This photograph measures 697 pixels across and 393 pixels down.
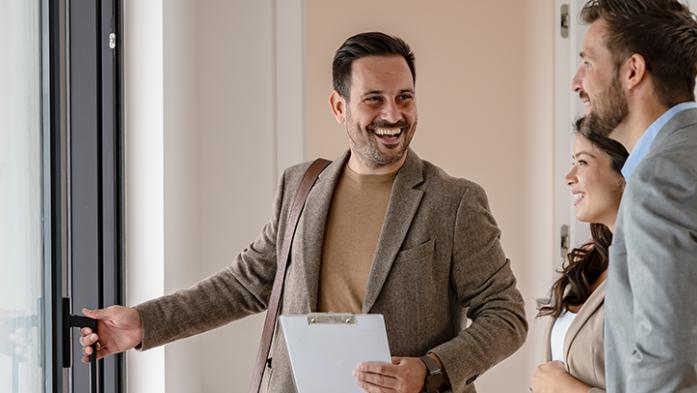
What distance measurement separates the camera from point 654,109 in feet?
5.46

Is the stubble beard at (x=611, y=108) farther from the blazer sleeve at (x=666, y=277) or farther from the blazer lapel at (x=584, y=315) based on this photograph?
the blazer lapel at (x=584, y=315)

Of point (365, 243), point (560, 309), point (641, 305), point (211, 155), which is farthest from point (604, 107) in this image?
point (211, 155)

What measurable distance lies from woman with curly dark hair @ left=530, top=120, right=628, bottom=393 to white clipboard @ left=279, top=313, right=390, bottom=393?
0.34m

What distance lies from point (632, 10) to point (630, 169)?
0.83 feet

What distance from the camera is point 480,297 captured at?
2.33 m

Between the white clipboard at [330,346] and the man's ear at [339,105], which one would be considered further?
the man's ear at [339,105]

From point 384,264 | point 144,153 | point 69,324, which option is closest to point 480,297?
point 384,264

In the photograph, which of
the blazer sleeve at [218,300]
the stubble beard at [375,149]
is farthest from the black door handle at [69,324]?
the stubble beard at [375,149]

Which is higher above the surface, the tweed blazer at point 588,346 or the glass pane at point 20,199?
the glass pane at point 20,199

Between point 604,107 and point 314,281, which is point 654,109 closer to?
point 604,107

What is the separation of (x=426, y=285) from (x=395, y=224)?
0.15m

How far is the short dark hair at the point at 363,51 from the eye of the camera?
2523 mm

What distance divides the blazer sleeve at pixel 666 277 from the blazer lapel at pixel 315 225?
3.31ft

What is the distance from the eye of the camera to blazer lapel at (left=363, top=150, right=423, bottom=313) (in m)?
2.33
